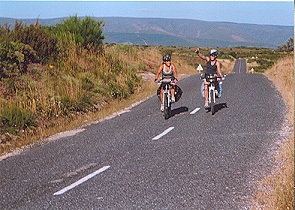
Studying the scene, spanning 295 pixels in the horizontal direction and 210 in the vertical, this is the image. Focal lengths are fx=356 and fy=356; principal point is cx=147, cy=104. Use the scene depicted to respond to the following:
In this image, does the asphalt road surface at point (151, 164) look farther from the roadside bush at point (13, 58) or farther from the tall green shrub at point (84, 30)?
the tall green shrub at point (84, 30)

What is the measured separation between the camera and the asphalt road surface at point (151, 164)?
5.47 meters

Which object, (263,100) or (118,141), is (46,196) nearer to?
(118,141)

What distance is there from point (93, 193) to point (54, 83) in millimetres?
8491

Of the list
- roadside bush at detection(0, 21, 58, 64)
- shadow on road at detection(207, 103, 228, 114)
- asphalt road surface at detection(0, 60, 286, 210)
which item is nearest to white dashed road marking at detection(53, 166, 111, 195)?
asphalt road surface at detection(0, 60, 286, 210)

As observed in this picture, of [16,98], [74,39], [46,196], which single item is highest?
[74,39]

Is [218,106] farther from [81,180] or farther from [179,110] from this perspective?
[81,180]

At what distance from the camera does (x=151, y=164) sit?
6879 millimetres

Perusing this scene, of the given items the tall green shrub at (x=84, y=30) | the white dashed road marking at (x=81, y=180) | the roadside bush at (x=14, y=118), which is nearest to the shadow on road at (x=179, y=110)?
the roadside bush at (x=14, y=118)

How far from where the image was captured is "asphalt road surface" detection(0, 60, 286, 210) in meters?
5.47

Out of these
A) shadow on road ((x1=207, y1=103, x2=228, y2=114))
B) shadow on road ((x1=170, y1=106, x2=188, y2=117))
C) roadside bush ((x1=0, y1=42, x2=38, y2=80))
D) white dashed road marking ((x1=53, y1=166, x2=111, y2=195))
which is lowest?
white dashed road marking ((x1=53, y1=166, x2=111, y2=195))

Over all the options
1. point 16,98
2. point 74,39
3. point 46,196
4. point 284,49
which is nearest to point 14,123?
point 16,98

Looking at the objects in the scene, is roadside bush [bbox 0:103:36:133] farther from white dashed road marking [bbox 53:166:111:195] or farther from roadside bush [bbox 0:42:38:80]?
white dashed road marking [bbox 53:166:111:195]

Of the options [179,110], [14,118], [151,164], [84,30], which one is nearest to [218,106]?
[179,110]

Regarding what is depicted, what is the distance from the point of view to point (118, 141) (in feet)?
29.0
